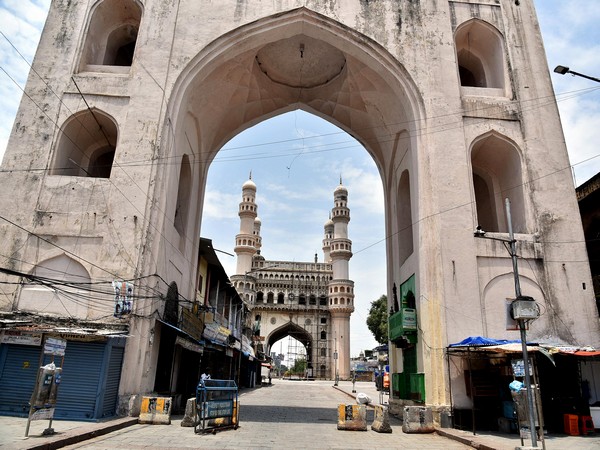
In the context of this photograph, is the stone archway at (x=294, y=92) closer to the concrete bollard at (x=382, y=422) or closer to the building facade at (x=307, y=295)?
the concrete bollard at (x=382, y=422)

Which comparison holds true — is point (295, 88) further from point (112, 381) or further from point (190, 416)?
point (190, 416)

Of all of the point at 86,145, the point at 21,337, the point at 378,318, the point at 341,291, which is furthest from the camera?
the point at 341,291

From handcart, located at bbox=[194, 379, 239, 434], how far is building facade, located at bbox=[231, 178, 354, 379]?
4345 cm

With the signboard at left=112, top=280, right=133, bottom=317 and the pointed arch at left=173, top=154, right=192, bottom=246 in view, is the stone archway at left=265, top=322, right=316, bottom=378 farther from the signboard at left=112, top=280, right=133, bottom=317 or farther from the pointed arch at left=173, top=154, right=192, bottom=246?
the signboard at left=112, top=280, right=133, bottom=317

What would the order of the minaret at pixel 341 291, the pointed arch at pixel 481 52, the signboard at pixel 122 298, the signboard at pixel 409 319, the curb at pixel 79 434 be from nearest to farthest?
the curb at pixel 79 434
the signboard at pixel 122 298
the signboard at pixel 409 319
the pointed arch at pixel 481 52
the minaret at pixel 341 291

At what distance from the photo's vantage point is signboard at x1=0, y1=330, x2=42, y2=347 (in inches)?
376

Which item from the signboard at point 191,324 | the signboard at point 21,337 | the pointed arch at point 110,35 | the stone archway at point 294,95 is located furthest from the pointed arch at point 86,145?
the signboard at point 191,324

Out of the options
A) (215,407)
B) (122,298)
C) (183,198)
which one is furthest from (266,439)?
(183,198)

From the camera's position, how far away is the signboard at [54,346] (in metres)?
7.69

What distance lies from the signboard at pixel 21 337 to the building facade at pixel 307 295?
43.5 metres

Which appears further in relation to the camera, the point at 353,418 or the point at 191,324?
the point at 191,324

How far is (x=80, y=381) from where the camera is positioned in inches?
386

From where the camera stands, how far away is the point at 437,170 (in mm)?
13117

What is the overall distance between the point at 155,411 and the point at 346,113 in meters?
12.7
